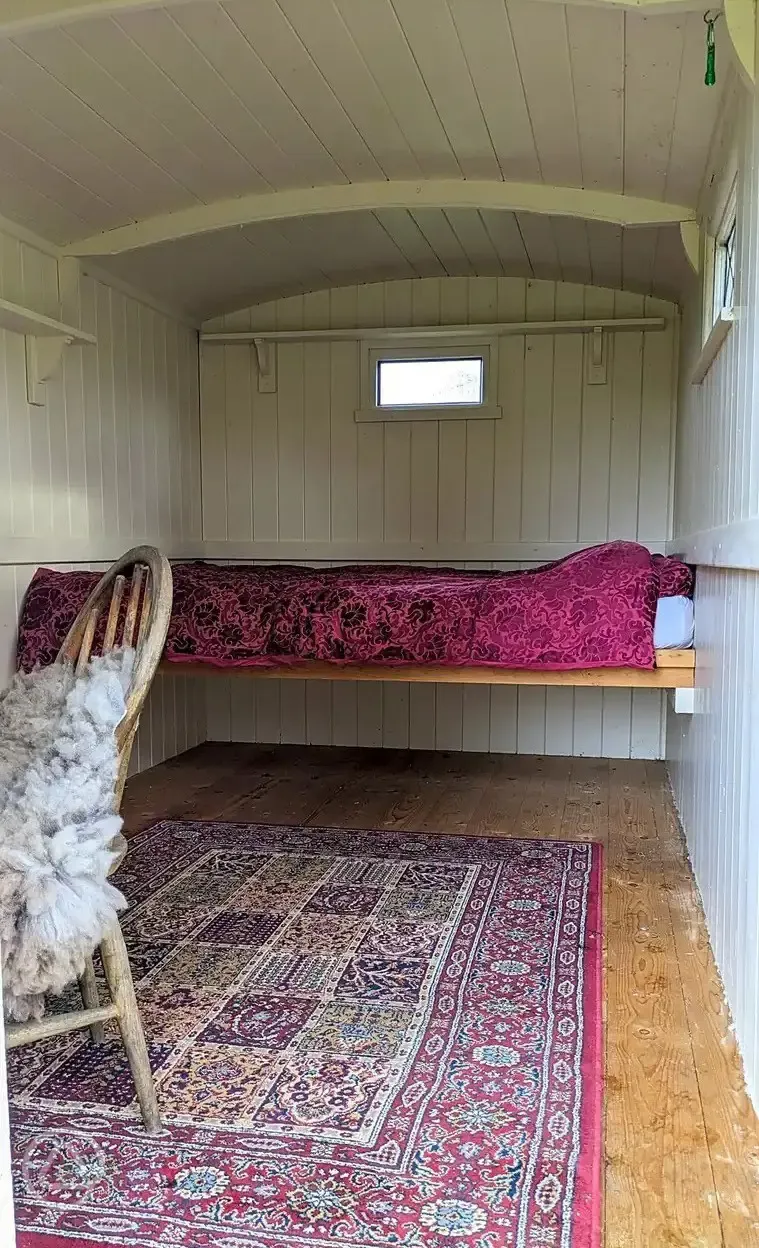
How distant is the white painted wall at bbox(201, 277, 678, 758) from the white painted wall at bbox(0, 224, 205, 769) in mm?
Result: 257

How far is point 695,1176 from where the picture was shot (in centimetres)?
142

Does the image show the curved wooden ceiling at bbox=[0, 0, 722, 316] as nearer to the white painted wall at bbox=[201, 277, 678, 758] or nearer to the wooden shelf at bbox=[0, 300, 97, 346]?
the wooden shelf at bbox=[0, 300, 97, 346]

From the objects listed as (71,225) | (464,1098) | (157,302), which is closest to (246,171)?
(71,225)

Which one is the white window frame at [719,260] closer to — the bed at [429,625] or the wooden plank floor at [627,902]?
the bed at [429,625]

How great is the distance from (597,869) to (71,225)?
8.75 ft

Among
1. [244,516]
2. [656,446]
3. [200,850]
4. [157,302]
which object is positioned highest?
[157,302]

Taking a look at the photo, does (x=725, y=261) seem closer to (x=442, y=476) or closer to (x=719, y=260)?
(x=719, y=260)

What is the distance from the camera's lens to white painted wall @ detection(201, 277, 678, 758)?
436 cm

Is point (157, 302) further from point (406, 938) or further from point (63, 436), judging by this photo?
point (406, 938)

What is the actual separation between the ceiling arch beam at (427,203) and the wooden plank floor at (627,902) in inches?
77.8

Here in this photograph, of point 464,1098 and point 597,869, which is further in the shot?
point 597,869

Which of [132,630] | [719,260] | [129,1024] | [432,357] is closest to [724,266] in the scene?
[719,260]

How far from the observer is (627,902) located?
2.53 m

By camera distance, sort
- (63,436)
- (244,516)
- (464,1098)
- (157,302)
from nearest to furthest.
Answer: (464,1098) < (63,436) < (157,302) < (244,516)
